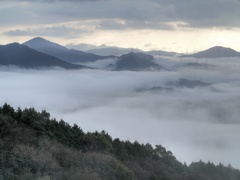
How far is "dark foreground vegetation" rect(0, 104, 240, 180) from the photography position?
22203mm

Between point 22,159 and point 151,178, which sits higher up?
point 22,159

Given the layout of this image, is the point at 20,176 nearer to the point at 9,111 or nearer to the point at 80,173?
the point at 80,173

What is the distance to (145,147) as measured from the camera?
52.8m

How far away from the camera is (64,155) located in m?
27.5

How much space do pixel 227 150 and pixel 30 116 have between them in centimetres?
14664

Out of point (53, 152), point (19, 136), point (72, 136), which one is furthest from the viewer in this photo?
point (72, 136)

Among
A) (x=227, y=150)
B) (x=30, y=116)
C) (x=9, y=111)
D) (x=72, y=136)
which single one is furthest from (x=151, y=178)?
(x=227, y=150)

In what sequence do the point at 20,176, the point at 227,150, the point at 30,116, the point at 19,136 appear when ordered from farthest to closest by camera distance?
the point at 227,150, the point at 30,116, the point at 19,136, the point at 20,176

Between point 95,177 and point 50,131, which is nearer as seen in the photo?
point 95,177

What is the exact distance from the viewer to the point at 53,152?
2736cm

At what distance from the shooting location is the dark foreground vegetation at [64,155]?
22.2 m

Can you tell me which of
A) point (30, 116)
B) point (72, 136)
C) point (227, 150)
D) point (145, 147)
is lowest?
point (227, 150)

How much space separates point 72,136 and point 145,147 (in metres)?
15.3

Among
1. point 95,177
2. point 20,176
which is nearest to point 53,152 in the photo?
point 95,177
